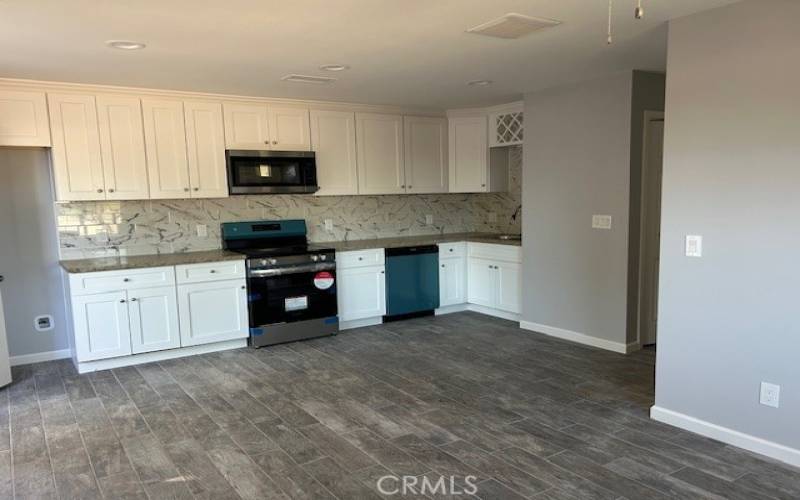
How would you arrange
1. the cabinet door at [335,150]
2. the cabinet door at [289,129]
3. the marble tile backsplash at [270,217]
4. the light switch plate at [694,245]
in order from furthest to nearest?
the cabinet door at [335,150] → the cabinet door at [289,129] → the marble tile backsplash at [270,217] → the light switch plate at [694,245]

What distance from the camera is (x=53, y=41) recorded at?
3.19 meters

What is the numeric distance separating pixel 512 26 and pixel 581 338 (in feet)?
9.77

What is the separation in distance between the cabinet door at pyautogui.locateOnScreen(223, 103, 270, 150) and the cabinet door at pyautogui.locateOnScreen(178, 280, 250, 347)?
135 cm

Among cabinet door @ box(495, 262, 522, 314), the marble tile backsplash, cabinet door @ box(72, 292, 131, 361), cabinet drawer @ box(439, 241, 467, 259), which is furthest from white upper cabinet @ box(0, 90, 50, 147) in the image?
cabinet door @ box(495, 262, 522, 314)

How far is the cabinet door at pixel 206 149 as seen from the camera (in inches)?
197

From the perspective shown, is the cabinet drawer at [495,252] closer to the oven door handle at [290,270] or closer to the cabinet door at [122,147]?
the oven door handle at [290,270]

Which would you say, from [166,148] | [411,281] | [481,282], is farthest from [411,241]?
[166,148]

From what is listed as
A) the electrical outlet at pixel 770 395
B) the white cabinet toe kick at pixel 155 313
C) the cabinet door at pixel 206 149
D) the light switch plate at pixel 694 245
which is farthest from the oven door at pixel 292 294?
the electrical outlet at pixel 770 395

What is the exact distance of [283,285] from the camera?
202 inches

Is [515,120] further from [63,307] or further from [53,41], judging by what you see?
[63,307]

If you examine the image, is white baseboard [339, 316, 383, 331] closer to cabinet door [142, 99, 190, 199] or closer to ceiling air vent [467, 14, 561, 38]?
cabinet door [142, 99, 190, 199]

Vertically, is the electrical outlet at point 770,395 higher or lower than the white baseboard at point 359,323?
higher

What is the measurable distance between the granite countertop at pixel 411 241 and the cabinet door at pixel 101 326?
6.66 feet

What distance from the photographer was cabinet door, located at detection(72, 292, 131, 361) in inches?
171
